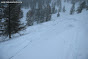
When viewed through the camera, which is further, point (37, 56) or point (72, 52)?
point (72, 52)

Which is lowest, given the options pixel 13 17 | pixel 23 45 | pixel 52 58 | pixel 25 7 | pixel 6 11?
pixel 52 58

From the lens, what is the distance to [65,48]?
638cm

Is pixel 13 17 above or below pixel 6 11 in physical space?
below

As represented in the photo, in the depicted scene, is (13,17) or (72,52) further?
(13,17)

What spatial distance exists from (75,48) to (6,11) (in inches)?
435

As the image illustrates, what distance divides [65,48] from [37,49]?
2.95 metres

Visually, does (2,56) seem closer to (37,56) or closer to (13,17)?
(37,56)

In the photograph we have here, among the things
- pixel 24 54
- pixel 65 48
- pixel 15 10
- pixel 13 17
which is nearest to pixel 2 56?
pixel 24 54

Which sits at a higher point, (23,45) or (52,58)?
(23,45)

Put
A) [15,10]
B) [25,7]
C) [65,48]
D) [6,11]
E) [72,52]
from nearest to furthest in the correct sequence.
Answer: [72,52]
[65,48]
[6,11]
[15,10]
[25,7]

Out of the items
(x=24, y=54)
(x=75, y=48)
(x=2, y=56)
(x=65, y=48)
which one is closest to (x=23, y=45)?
(x=24, y=54)

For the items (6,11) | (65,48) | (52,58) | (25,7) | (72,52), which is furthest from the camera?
(25,7)

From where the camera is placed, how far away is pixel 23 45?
21.6 feet

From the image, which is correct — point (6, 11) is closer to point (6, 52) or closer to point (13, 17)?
point (13, 17)
